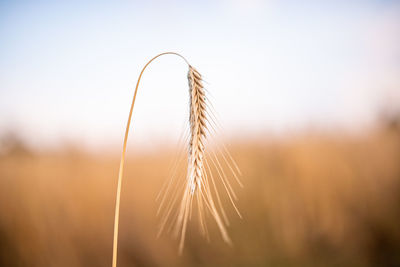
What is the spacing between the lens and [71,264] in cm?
211

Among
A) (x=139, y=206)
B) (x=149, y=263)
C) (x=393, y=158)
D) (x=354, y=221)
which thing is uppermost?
(x=393, y=158)

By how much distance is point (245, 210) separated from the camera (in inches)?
93.9

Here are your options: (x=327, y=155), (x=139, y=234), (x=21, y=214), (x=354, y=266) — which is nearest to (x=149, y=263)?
(x=139, y=234)

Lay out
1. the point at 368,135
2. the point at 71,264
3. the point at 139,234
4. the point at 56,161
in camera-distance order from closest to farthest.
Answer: the point at 71,264 → the point at 139,234 → the point at 56,161 → the point at 368,135

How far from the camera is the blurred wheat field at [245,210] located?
7.15 feet

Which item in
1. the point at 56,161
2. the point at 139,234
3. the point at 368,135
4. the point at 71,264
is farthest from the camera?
the point at 368,135

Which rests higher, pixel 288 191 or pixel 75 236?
pixel 288 191

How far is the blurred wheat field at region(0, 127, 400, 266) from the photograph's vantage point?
218 cm

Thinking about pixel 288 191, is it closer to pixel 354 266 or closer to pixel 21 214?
pixel 354 266

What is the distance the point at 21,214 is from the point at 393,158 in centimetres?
345

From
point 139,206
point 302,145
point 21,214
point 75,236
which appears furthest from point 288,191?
point 21,214

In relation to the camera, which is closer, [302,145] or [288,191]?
[288,191]

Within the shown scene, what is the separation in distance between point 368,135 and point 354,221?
885 mm

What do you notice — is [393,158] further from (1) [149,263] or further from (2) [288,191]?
(1) [149,263]
